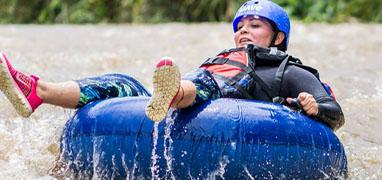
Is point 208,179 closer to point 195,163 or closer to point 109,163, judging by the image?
point 195,163

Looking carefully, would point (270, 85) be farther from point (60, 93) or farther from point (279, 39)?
point (60, 93)

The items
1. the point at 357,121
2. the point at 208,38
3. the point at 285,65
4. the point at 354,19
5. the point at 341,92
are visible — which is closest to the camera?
the point at 285,65

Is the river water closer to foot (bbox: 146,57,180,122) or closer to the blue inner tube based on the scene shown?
the blue inner tube

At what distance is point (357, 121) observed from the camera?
5.11 meters

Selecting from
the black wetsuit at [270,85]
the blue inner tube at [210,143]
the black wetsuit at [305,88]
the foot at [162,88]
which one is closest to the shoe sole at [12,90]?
the blue inner tube at [210,143]

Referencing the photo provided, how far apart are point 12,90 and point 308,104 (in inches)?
52.8

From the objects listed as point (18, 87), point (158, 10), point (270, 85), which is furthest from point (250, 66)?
point (158, 10)

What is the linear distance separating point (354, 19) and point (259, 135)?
987 cm

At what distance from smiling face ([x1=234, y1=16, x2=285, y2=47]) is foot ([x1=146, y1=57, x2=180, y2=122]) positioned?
993 millimetres

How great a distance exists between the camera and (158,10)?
47.5ft

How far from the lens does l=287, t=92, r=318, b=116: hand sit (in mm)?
3430

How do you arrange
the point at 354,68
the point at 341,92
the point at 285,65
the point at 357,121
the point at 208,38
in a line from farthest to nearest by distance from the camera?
the point at 208,38 < the point at 354,68 < the point at 341,92 < the point at 357,121 < the point at 285,65

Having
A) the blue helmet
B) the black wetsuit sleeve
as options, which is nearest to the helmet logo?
the blue helmet

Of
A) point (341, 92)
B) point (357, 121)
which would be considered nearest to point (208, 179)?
point (357, 121)
